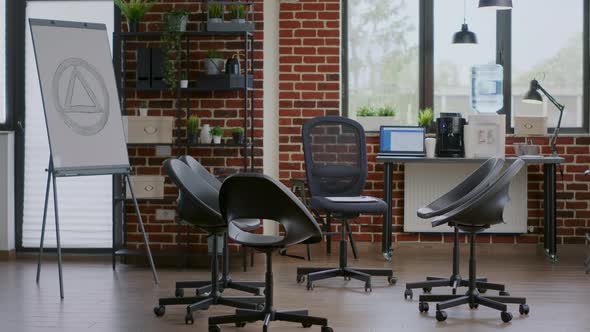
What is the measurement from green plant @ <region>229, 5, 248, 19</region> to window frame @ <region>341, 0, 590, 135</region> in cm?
144

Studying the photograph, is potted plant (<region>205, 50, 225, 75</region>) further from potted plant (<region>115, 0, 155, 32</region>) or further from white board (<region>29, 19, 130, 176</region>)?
white board (<region>29, 19, 130, 176</region>)

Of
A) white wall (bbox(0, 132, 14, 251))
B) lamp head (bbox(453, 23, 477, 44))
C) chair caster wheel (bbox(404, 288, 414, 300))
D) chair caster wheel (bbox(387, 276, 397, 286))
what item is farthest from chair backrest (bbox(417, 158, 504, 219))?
white wall (bbox(0, 132, 14, 251))

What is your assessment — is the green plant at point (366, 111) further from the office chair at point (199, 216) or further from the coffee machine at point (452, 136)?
the office chair at point (199, 216)

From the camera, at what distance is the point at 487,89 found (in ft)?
28.1

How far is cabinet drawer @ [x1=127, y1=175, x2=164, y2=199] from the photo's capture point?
767cm

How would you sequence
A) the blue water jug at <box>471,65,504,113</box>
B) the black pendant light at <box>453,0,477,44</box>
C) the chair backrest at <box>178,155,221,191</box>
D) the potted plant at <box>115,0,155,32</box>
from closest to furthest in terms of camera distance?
the chair backrest at <box>178,155,221,191</box>
the potted plant at <box>115,0,155,32</box>
the black pendant light at <box>453,0,477,44</box>
the blue water jug at <box>471,65,504,113</box>

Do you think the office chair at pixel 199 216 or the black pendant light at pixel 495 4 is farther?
the black pendant light at pixel 495 4

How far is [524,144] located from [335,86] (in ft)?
5.47

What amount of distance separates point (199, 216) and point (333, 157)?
1.70m

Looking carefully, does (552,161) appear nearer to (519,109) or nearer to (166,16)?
(519,109)

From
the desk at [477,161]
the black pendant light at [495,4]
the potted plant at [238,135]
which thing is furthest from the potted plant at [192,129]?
the black pendant light at [495,4]

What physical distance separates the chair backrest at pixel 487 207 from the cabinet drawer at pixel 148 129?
2.79m

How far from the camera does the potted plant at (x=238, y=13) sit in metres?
7.49

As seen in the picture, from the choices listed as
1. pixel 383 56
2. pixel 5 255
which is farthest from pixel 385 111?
pixel 5 255
